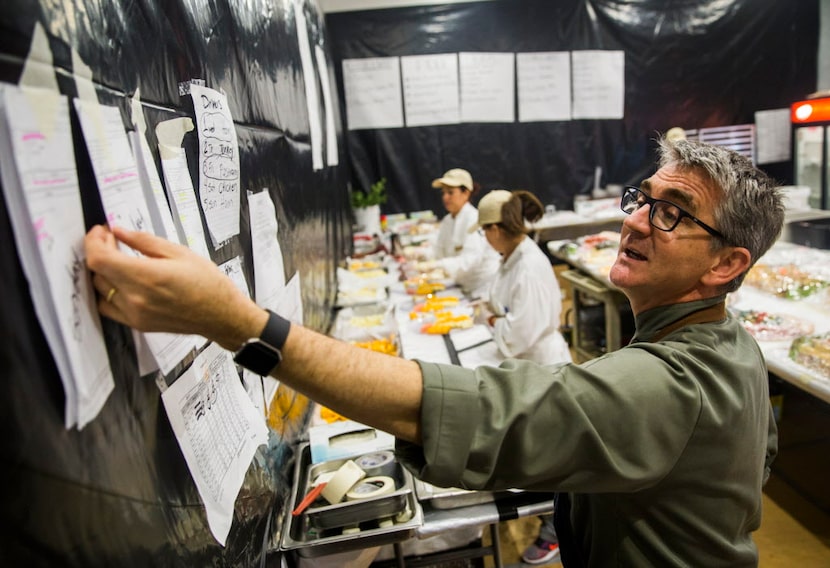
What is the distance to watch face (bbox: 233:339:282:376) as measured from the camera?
68 cm

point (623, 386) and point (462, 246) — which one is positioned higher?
point (623, 386)

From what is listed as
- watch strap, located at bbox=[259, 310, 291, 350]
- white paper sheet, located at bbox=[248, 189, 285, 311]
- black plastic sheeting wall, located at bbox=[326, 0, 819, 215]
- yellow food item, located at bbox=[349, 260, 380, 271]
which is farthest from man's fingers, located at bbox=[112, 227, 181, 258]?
black plastic sheeting wall, located at bbox=[326, 0, 819, 215]

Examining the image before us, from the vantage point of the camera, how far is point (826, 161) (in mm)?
5992

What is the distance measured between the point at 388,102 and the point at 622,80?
2894 mm

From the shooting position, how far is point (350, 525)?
54.1 inches

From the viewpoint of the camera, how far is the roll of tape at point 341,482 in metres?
1.42

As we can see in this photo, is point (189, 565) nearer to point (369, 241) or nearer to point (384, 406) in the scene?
point (384, 406)

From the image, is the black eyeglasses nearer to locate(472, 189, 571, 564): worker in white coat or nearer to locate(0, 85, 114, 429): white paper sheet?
locate(0, 85, 114, 429): white paper sheet

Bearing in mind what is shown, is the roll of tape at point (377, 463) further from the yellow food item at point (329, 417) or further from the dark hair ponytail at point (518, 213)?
the dark hair ponytail at point (518, 213)

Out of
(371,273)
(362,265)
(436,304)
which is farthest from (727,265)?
(362,265)

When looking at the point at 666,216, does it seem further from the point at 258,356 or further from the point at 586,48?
the point at 586,48

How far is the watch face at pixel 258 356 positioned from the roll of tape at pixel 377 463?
0.90 meters

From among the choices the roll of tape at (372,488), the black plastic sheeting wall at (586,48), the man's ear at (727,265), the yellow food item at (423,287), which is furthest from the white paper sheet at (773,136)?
the roll of tape at (372,488)

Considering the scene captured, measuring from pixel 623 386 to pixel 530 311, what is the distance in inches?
71.5
